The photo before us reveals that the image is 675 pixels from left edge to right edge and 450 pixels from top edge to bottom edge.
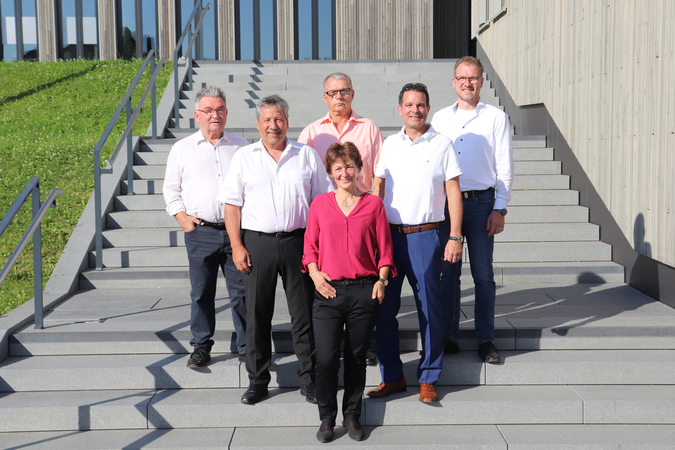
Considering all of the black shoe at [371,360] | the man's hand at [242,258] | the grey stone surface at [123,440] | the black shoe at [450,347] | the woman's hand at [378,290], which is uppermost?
the man's hand at [242,258]

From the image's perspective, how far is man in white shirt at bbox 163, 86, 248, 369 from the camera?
3.56m

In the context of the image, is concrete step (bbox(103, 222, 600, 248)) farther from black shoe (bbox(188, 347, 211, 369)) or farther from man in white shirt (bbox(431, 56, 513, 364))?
man in white shirt (bbox(431, 56, 513, 364))

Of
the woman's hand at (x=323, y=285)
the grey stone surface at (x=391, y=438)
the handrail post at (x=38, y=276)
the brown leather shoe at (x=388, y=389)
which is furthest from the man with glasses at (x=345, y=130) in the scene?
the handrail post at (x=38, y=276)

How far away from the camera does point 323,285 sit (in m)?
3.00

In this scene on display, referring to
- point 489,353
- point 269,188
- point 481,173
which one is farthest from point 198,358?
point 481,173

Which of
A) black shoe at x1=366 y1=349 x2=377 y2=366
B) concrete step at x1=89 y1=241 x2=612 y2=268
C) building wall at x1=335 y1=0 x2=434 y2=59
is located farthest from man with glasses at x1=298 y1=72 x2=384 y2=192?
building wall at x1=335 y1=0 x2=434 y2=59

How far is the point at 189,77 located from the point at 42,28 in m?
10.2

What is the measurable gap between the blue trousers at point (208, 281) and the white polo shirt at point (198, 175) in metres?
0.13

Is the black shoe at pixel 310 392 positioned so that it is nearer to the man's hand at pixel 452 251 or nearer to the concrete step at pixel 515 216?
the man's hand at pixel 452 251

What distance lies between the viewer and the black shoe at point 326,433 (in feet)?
10.1

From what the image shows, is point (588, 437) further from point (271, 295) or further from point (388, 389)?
point (271, 295)

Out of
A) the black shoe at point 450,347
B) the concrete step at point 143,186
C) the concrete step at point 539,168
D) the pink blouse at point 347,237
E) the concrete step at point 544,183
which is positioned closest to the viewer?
the pink blouse at point 347,237

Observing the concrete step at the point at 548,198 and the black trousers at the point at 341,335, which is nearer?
the black trousers at the point at 341,335

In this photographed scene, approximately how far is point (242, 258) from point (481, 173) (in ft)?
5.06
